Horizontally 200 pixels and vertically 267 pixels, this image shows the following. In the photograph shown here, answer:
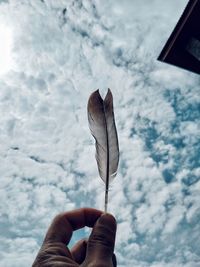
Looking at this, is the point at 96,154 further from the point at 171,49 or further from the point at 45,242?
the point at 171,49

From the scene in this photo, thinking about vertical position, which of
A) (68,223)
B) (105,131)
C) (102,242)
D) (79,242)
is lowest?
(79,242)

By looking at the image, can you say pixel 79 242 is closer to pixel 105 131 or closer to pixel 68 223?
pixel 68 223

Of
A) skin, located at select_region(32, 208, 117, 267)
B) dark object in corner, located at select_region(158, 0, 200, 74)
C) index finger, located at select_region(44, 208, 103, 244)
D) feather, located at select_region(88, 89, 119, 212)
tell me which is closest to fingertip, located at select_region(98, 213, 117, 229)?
skin, located at select_region(32, 208, 117, 267)

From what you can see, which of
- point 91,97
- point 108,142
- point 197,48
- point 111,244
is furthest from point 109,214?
point 197,48

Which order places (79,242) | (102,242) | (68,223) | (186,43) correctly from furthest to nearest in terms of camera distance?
1. (186,43)
2. (79,242)
3. (68,223)
4. (102,242)

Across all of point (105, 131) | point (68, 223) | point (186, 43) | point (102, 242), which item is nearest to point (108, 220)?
point (102, 242)

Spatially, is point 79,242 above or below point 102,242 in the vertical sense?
below

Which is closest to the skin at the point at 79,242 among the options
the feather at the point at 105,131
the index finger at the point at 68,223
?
the index finger at the point at 68,223

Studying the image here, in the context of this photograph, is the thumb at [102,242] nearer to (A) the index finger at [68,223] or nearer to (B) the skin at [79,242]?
(B) the skin at [79,242]
